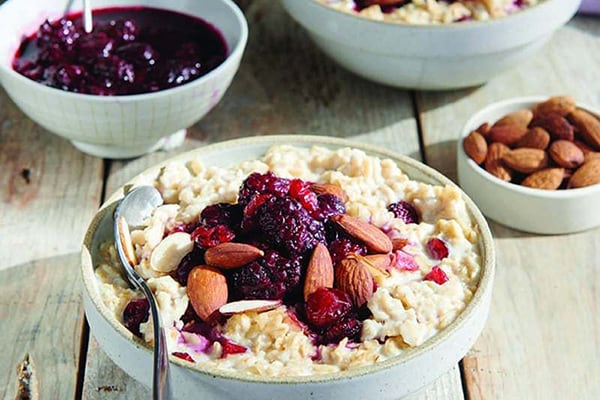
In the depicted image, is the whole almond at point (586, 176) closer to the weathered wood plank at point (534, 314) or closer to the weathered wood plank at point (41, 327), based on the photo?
the weathered wood plank at point (534, 314)

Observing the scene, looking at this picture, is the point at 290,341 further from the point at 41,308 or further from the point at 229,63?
the point at 229,63

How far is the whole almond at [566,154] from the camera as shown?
2.01 metres

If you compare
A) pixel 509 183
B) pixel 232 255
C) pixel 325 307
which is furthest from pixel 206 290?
pixel 509 183

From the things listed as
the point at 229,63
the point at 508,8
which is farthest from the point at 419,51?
the point at 229,63

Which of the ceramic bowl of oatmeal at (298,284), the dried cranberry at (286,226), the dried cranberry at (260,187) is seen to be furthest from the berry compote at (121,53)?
the dried cranberry at (286,226)

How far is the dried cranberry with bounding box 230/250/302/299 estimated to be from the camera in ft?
4.84

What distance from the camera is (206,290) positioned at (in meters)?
1.48

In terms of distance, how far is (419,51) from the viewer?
7.10ft

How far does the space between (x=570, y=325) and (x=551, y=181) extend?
1.02ft

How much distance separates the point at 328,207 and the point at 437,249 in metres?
0.18

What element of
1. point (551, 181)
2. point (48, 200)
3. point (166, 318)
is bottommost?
point (48, 200)

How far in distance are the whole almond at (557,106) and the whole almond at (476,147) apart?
166mm

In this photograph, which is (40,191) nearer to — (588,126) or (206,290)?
(206,290)

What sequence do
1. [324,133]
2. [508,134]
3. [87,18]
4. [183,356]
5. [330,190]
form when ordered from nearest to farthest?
[183,356] → [330,190] → [508,134] → [87,18] → [324,133]
